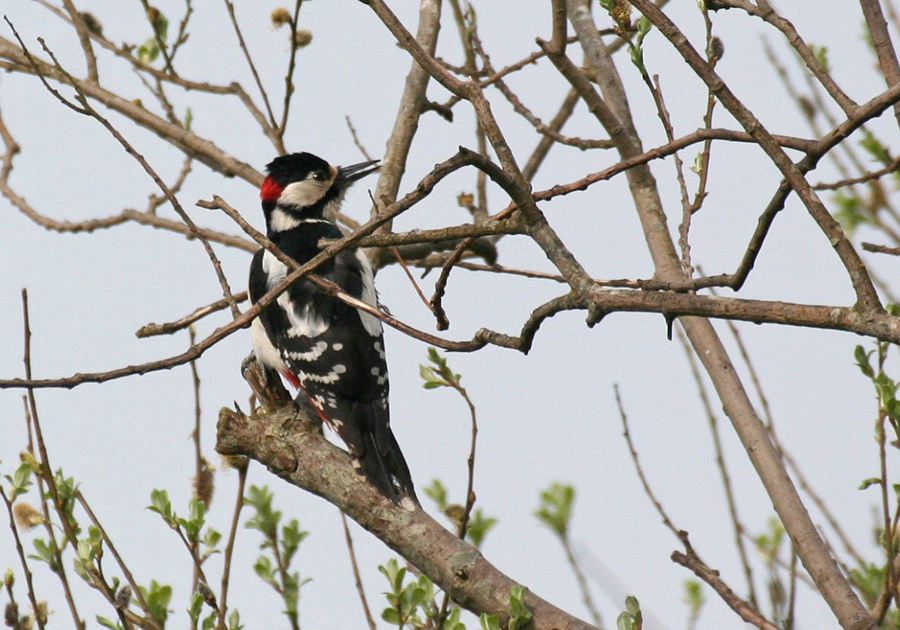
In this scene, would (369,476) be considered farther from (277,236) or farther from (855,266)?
(277,236)

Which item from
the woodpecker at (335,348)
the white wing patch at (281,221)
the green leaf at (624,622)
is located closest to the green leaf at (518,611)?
the green leaf at (624,622)

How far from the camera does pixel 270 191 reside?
5.34m

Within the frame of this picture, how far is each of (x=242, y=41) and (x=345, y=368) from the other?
151cm

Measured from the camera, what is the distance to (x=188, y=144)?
4801 mm

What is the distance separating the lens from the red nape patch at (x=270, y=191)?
5219 mm

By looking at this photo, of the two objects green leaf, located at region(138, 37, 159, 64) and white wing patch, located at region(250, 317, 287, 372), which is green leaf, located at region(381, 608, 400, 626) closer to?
white wing patch, located at region(250, 317, 287, 372)

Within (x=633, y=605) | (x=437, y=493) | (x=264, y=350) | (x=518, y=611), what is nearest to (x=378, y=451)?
(x=437, y=493)

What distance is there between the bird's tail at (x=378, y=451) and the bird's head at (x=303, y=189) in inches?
64.3

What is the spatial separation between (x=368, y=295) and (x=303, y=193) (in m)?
1.24

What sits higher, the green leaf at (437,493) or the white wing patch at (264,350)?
the white wing patch at (264,350)

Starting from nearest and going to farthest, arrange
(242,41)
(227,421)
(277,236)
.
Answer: (227,421) < (242,41) < (277,236)

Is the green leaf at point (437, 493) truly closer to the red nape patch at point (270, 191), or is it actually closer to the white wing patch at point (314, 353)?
the white wing patch at point (314, 353)

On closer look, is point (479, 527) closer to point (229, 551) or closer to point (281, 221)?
point (229, 551)

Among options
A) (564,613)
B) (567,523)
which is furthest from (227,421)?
(564,613)
